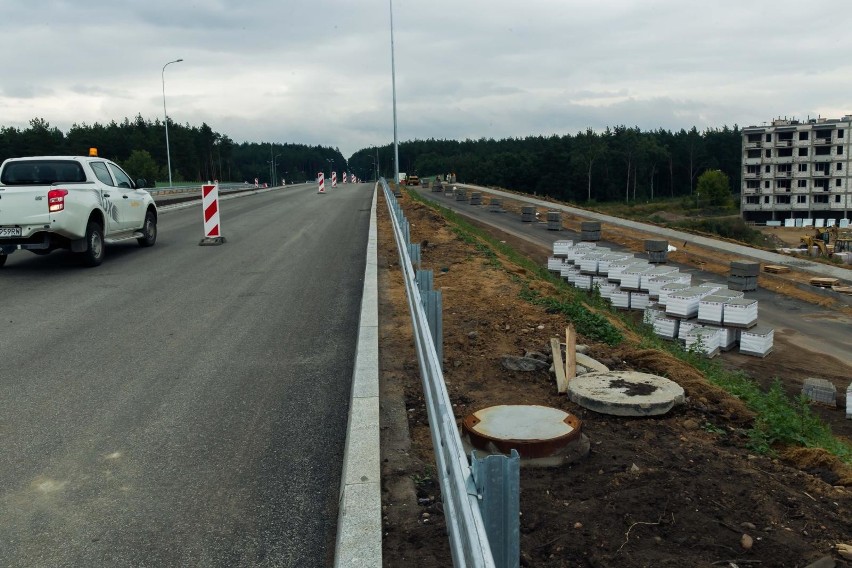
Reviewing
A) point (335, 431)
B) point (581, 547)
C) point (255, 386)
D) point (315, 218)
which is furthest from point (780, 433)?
point (315, 218)

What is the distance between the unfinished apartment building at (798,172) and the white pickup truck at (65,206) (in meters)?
102

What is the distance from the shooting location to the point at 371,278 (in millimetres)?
10648

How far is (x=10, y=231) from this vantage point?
38.7 ft

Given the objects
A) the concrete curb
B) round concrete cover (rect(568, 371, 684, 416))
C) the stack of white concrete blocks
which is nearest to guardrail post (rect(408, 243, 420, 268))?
the concrete curb

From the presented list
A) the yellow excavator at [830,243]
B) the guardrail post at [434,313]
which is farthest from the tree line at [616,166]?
the guardrail post at [434,313]

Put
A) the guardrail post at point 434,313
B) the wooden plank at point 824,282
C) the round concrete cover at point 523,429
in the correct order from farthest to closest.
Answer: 1. the wooden plank at point 824,282
2. the guardrail post at point 434,313
3. the round concrete cover at point 523,429

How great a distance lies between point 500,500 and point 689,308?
11.6 metres

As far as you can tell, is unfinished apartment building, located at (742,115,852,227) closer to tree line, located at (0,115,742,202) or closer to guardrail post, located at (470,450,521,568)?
tree line, located at (0,115,742,202)


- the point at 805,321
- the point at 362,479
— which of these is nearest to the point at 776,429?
the point at 362,479

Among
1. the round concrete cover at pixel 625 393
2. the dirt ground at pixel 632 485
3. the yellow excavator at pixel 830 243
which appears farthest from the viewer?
the yellow excavator at pixel 830 243

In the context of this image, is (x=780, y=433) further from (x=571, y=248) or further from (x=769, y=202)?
(x=769, y=202)

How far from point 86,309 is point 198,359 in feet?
10.4

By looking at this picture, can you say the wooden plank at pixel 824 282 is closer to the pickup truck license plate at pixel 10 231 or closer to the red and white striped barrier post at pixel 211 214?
the red and white striped barrier post at pixel 211 214

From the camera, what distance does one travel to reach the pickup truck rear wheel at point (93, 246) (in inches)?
496
